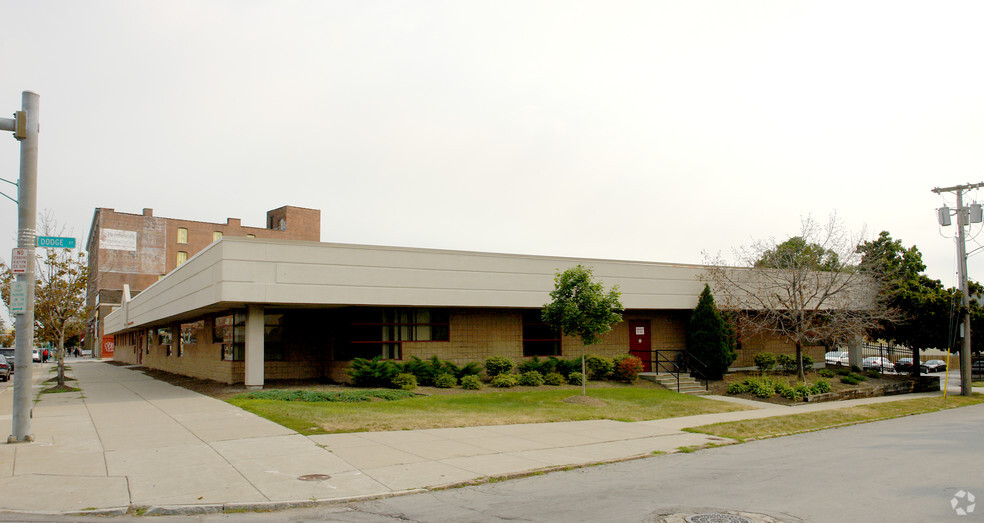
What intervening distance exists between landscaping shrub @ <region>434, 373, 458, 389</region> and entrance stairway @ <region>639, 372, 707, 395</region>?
805 centimetres

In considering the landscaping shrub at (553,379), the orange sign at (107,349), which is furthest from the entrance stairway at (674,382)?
the orange sign at (107,349)

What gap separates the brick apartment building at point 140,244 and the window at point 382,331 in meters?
61.7

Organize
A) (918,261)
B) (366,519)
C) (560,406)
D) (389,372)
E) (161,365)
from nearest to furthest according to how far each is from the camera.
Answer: (366,519) → (560,406) → (389,372) → (918,261) → (161,365)

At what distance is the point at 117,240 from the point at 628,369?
252 feet

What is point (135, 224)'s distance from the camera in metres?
84.1

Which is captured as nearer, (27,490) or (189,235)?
(27,490)

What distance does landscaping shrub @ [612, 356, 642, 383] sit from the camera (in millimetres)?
25328

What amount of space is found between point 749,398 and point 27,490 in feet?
68.8

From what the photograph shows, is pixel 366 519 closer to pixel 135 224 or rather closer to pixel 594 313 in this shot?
pixel 594 313

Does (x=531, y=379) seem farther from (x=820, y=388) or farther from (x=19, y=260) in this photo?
(x=19, y=260)

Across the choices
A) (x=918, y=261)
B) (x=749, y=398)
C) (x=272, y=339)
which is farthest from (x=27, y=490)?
(x=918, y=261)

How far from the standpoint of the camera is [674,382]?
25266 millimetres

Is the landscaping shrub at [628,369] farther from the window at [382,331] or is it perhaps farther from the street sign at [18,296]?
the street sign at [18,296]

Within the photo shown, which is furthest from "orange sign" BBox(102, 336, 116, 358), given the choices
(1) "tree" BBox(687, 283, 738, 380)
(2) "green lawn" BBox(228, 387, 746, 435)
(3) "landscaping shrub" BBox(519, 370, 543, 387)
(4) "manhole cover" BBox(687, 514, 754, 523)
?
(4) "manhole cover" BBox(687, 514, 754, 523)
